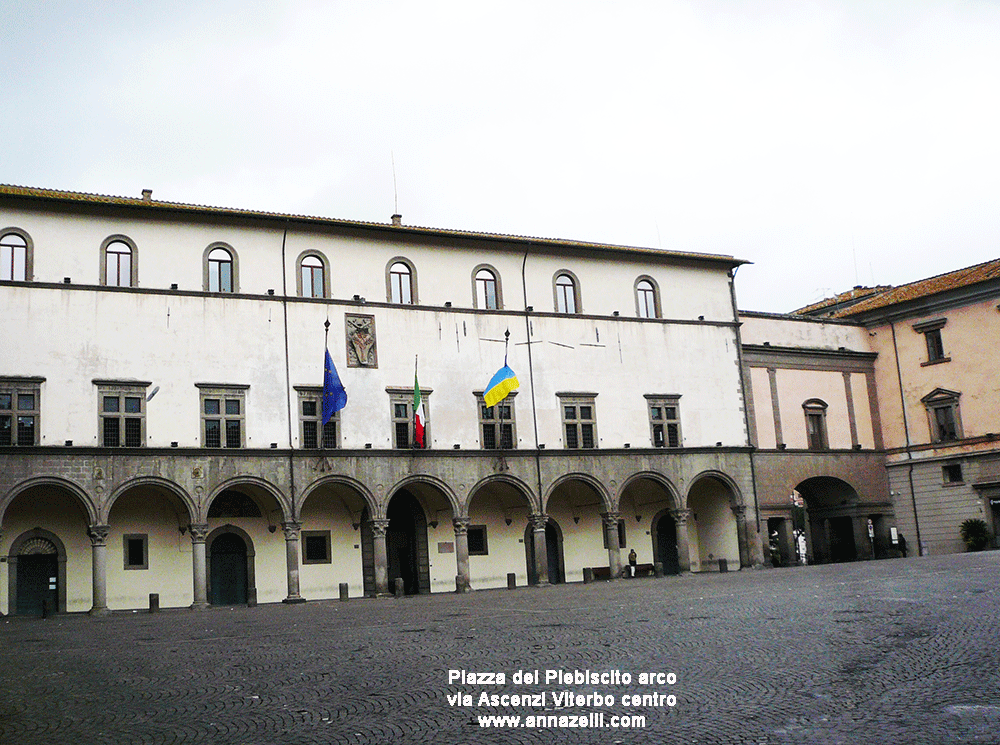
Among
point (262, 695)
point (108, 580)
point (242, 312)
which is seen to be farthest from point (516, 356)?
point (262, 695)

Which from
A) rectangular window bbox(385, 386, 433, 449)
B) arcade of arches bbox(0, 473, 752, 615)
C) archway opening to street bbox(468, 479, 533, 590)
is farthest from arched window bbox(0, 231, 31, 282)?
archway opening to street bbox(468, 479, 533, 590)

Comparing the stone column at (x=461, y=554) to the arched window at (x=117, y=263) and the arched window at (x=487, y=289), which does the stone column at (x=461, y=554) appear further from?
the arched window at (x=117, y=263)

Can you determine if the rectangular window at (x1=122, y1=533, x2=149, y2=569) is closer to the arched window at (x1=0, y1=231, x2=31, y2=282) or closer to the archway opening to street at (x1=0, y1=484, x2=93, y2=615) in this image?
the archway opening to street at (x1=0, y1=484, x2=93, y2=615)

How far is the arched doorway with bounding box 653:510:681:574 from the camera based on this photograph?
40.9m

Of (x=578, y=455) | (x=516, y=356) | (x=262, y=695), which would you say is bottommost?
(x=262, y=695)

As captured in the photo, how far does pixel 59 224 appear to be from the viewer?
31359 mm

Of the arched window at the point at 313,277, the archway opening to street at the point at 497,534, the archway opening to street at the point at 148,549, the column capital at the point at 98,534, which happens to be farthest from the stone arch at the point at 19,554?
the archway opening to street at the point at 497,534

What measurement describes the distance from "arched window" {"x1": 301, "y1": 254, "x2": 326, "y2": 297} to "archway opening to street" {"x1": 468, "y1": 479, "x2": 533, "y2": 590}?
28.7 feet

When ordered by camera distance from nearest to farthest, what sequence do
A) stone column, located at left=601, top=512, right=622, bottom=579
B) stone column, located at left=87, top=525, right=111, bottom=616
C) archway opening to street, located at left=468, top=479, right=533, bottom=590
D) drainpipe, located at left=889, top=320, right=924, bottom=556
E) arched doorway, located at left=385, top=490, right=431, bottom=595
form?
stone column, located at left=87, top=525, right=111, bottom=616 → arched doorway, located at left=385, top=490, right=431, bottom=595 → archway opening to street, located at left=468, top=479, right=533, bottom=590 → stone column, located at left=601, top=512, right=622, bottom=579 → drainpipe, located at left=889, top=320, right=924, bottom=556

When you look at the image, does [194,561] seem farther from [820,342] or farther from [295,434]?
[820,342]

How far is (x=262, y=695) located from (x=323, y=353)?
2369 cm

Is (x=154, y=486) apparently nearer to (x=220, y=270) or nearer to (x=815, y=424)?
(x=220, y=270)

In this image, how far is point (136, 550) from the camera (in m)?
32.2

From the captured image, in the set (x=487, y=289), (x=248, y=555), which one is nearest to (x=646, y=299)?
(x=487, y=289)
